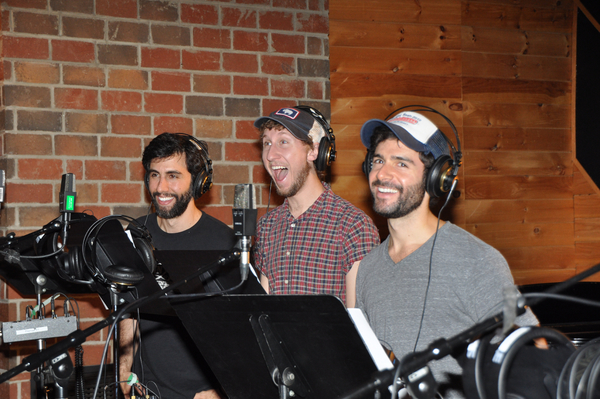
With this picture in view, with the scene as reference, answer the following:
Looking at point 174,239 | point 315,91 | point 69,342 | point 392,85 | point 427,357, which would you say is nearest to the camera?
point 427,357

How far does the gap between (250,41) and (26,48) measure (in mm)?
1204

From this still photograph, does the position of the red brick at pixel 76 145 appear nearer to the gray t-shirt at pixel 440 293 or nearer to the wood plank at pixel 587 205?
the gray t-shirt at pixel 440 293

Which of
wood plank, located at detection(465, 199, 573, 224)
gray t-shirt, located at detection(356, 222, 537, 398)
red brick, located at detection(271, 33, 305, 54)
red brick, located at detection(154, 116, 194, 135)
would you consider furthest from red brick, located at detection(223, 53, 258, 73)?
gray t-shirt, located at detection(356, 222, 537, 398)

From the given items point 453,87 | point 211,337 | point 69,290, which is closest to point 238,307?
point 211,337

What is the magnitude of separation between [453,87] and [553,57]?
81 centimetres

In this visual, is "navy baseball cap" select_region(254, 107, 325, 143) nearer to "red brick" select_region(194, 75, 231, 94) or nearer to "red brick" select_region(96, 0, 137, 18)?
"red brick" select_region(194, 75, 231, 94)

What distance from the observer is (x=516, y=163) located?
3.74 meters

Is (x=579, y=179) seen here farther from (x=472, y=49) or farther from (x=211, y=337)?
(x=211, y=337)

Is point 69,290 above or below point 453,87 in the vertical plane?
below

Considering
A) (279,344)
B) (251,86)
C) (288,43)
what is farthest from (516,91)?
(279,344)

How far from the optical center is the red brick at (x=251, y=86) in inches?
130

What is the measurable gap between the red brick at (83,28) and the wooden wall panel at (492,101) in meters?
1.34

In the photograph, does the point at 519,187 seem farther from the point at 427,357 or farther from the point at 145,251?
the point at 427,357

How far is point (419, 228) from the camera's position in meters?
1.99
